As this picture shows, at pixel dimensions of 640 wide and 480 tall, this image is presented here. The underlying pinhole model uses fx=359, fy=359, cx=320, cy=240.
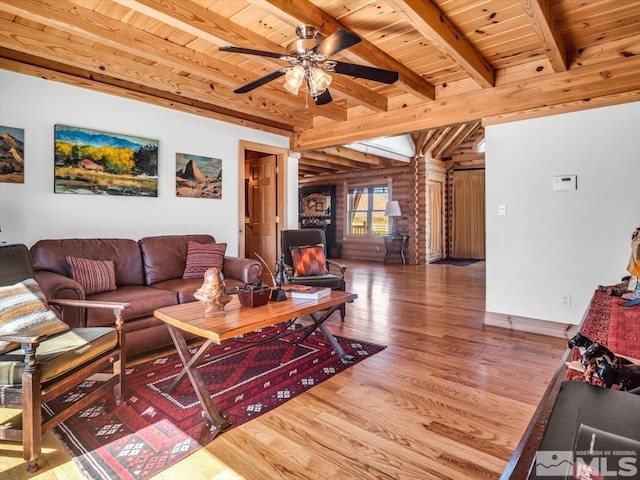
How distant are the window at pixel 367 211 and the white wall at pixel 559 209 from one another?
600cm

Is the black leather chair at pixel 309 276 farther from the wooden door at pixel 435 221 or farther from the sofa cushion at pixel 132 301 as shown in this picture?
the wooden door at pixel 435 221

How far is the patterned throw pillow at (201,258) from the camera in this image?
12.0ft

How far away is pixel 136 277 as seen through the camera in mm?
3436

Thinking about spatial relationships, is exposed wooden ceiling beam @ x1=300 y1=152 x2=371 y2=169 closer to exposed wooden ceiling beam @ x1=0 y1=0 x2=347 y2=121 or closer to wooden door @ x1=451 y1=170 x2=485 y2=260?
wooden door @ x1=451 y1=170 x2=485 y2=260

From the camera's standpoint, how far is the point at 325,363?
273 cm

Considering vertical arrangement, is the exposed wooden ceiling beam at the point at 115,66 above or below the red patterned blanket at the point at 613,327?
above

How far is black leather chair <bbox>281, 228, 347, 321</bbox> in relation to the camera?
152 inches

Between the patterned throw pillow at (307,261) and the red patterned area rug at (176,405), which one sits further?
the patterned throw pillow at (307,261)

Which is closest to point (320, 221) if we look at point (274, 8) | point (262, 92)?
point (262, 92)

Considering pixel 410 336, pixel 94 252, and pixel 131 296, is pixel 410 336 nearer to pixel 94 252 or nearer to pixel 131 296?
pixel 131 296

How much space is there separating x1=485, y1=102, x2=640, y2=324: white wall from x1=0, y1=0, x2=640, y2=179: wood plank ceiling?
0.21 metres

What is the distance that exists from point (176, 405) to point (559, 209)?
11.6 ft

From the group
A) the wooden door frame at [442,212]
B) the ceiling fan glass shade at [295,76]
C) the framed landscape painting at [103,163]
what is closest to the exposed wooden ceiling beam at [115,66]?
the framed landscape painting at [103,163]

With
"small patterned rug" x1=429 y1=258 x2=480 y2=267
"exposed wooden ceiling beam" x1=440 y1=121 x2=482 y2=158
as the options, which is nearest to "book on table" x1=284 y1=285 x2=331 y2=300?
"small patterned rug" x1=429 y1=258 x2=480 y2=267
